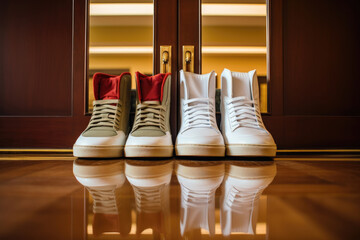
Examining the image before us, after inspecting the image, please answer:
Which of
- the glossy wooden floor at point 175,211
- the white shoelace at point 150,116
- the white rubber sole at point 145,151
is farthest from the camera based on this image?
the white shoelace at point 150,116

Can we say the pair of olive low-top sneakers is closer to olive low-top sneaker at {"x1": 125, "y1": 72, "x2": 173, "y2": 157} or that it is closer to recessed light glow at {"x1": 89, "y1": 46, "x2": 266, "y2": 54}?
olive low-top sneaker at {"x1": 125, "y1": 72, "x2": 173, "y2": 157}

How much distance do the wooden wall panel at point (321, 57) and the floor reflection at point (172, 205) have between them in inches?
29.6

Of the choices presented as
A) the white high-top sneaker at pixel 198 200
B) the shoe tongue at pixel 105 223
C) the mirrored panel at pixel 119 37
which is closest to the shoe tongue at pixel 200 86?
the mirrored panel at pixel 119 37

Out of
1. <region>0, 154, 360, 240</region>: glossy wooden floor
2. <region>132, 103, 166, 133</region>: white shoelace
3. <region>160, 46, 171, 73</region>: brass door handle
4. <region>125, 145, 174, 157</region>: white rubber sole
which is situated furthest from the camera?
<region>160, 46, 171, 73</region>: brass door handle

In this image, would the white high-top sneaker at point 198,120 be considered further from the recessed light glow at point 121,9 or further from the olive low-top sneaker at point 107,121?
the recessed light glow at point 121,9

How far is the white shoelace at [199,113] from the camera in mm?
886

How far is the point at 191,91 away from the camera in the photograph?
97 cm

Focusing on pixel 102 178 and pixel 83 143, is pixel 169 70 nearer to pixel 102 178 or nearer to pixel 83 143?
pixel 83 143

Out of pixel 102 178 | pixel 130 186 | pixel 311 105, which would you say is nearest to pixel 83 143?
pixel 102 178

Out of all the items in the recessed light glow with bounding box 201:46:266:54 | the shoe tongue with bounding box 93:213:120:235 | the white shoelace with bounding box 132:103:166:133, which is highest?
the recessed light glow with bounding box 201:46:266:54

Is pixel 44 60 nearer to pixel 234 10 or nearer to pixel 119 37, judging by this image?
pixel 119 37

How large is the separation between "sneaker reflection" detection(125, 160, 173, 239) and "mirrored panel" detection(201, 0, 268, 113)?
73 cm

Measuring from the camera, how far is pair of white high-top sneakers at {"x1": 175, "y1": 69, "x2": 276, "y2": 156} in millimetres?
783

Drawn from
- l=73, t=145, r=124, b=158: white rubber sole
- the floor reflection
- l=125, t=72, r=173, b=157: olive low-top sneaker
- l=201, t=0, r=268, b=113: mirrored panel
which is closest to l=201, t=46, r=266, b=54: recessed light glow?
l=201, t=0, r=268, b=113: mirrored panel
